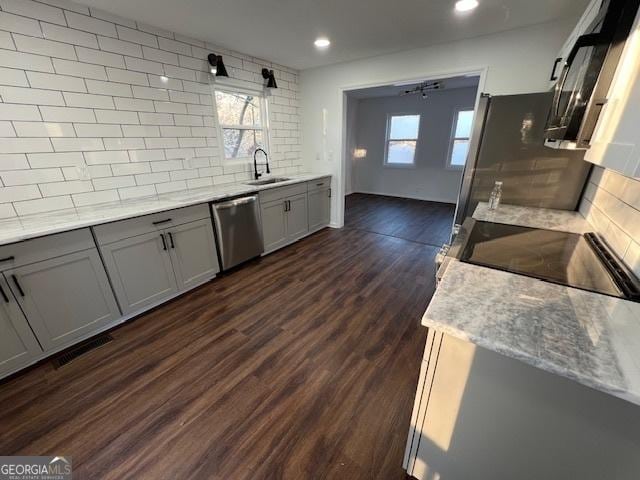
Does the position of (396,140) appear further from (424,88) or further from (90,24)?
(90,24)

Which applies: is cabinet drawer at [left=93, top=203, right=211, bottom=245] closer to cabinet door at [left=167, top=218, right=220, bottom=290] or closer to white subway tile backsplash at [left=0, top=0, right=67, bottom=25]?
cabinet door at [left=167, top=218, right=220, bottom=290]

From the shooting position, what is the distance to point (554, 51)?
93.8 inches

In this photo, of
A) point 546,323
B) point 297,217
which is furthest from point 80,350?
point 546,323

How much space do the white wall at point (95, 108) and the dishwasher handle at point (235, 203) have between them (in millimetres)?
617

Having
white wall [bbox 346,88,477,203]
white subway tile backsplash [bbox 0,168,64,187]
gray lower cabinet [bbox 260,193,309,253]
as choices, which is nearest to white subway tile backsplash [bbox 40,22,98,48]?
white subway tile backsplash [bbox 0,168,64,187]

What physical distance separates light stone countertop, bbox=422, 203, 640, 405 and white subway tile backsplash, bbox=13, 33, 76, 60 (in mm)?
3081

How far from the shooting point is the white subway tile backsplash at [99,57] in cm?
210

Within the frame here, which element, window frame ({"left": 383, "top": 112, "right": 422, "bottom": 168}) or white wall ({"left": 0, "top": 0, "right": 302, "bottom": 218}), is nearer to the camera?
white wall ({"left": 0, "top": 0, "right": 302, "bottom": 218})

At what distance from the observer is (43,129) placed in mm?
1995

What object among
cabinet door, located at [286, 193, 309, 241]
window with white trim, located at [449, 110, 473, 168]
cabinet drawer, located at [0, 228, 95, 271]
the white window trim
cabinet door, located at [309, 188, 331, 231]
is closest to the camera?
cabinet drawer, located at [0, 228, 95, 271]

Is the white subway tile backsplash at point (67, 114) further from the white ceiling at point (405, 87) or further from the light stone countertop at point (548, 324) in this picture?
the white ceiling at point (405, 87)

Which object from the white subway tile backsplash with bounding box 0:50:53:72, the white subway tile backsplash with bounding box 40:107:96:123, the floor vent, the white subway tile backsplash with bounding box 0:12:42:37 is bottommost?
the floor vent

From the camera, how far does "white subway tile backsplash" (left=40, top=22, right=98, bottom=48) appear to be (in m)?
1.93

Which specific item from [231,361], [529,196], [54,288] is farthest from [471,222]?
[54,288]
